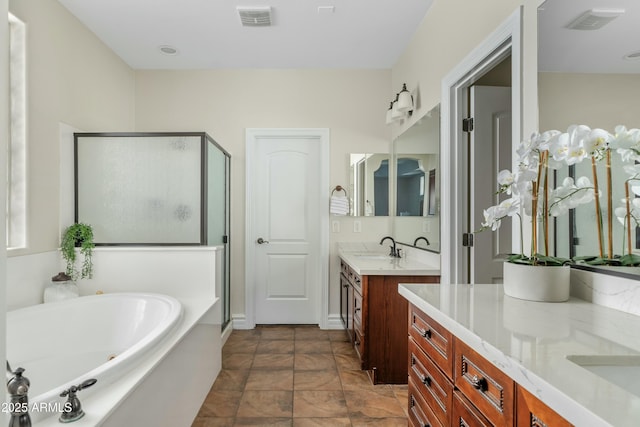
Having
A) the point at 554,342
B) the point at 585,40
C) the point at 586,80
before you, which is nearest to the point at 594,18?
the point at 585,40

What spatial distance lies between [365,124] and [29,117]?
281 cm

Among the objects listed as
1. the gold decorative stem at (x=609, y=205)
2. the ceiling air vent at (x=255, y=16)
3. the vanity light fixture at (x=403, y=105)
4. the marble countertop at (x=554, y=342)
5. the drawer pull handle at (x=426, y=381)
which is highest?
the ceiling air vent at (x=255, y=16)

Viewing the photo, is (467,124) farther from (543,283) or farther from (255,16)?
(255,16)

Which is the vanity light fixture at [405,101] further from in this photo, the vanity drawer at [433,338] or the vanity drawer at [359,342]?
the vanity drawer at [433,338]

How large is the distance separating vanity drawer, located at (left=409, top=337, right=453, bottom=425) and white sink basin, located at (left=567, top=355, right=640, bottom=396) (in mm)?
436

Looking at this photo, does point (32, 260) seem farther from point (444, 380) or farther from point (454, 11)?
point (454, 11)

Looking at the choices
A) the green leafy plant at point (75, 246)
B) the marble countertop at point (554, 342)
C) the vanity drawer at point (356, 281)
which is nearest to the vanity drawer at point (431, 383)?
the marble countertop at point (554, 342)

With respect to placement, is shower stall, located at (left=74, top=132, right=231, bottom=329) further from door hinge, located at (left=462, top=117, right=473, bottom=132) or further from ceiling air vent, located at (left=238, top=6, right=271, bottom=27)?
door hinge, located at (left=462, top=117, right=473, bottom=132)

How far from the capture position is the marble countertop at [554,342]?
1.94ft

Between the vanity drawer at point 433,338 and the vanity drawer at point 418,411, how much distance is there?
0.19m

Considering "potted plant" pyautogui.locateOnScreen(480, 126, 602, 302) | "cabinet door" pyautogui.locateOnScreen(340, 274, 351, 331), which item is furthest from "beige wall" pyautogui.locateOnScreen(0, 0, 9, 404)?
"cabinet door" pyautogui.locateOnScreen(340, 274, 351, 331)

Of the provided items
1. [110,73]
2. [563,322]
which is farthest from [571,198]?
[110,73]

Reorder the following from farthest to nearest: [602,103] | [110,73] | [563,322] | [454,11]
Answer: [110,73]
[454,11]
[602,103]
[563,322]

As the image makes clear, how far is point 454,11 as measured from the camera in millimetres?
2326
